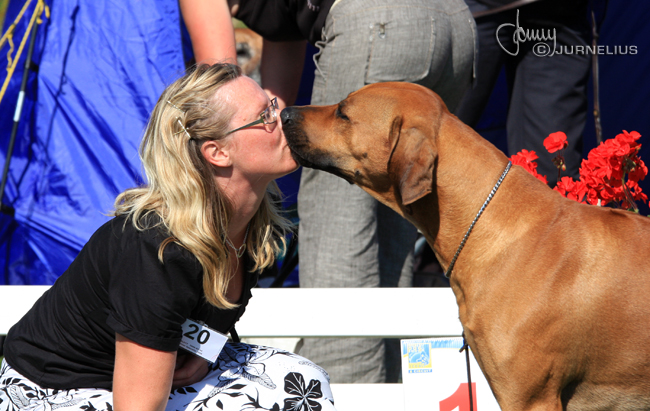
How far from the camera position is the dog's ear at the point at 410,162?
2141mm

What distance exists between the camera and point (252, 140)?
7.88 feet

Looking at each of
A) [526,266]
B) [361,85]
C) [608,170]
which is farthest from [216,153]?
[608,170]

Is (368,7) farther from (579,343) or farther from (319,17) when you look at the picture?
(579,343)

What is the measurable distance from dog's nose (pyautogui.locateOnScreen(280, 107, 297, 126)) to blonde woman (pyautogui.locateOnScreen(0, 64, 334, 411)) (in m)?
0.03

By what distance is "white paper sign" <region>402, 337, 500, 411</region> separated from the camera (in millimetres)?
2816

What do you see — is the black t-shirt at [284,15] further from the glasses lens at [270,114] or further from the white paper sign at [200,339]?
the white paper sign at [200,339]

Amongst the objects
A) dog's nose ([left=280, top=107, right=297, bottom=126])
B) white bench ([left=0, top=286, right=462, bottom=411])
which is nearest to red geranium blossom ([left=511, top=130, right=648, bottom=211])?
white bench ([left=0, top=286, right=462, bottom=411])

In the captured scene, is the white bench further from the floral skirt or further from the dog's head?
the dog's head

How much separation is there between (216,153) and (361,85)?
1.00 m

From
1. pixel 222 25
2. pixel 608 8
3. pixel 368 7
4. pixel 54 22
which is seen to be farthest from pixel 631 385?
pixel 54 22

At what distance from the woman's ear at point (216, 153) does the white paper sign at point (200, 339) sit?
63 cm

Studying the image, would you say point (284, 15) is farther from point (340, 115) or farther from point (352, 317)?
point (352, 317)

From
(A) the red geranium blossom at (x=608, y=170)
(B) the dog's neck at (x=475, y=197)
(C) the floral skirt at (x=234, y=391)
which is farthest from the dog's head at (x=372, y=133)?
(C) the floral skirt at (x=234, y=391)

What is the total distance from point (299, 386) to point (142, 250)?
88 cm
